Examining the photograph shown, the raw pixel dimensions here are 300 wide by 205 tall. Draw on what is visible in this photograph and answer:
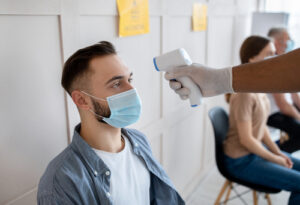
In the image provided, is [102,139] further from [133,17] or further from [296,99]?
[296,99]

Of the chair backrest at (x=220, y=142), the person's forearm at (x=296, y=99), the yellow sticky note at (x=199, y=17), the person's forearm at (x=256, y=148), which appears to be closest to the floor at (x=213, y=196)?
the chair backrest at (x=220, y=142)

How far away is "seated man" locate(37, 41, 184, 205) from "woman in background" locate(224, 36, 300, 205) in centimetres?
86

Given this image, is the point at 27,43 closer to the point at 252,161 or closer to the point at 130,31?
the point at 130,31

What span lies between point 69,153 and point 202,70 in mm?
573

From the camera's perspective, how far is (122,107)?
1.12 meters

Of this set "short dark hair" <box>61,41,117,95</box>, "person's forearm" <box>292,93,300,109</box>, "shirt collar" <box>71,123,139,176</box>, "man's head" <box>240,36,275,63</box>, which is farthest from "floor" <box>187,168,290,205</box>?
"short dark hair" <box>61,41,117,95</box>

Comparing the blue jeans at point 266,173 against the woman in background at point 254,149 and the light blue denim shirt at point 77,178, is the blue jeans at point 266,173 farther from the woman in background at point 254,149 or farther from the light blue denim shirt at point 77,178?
the light blue denim shirt at point 77,178

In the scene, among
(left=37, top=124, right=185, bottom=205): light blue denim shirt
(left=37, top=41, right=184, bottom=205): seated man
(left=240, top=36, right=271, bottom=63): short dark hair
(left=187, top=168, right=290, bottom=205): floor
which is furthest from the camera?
(left=187, top=168, right=290, bottom=205): floor

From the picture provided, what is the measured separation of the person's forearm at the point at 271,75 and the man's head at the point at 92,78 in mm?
427

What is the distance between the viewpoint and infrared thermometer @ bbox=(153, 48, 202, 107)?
39.6 inches

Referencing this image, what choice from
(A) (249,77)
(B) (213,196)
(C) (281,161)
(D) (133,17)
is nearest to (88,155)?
(A) (249,77)

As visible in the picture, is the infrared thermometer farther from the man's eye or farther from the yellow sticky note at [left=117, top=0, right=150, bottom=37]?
the yellow sticky note at [left=117, top=0, right=150, bottom=37]

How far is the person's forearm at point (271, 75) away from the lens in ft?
3.14

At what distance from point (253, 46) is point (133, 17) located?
983 mm
